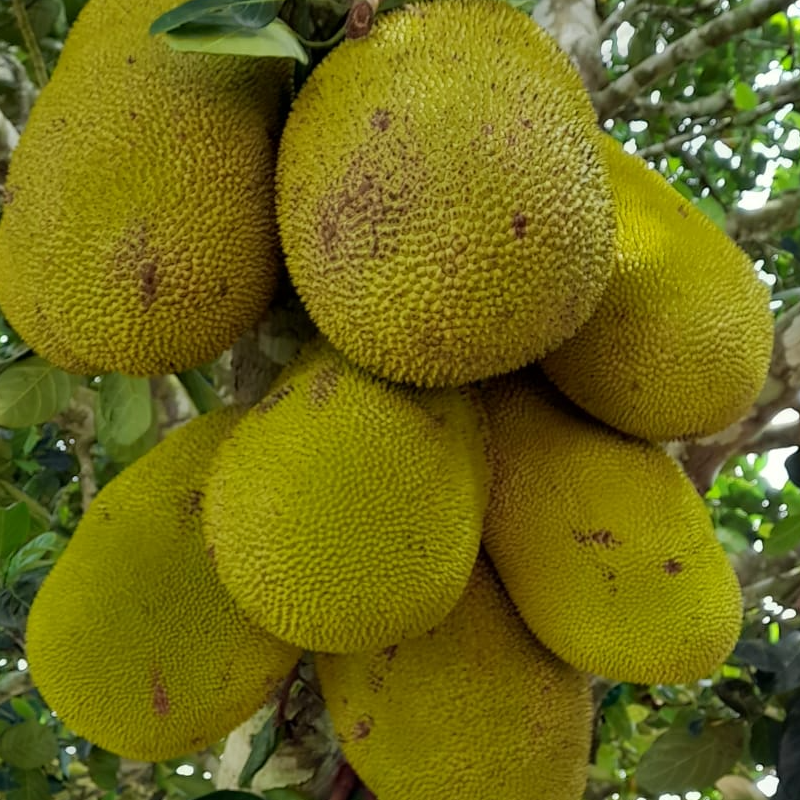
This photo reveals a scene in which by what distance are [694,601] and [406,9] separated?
0.51 metres

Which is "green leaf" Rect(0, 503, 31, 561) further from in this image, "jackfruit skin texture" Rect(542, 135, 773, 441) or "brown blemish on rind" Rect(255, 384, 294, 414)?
"jackfruit skin texture" Rect(542, 135, 773, 441)

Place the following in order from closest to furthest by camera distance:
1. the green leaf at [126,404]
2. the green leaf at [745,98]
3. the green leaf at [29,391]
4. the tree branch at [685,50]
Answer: the green leaf at [29,391] → the green leaf at [126,404] → the tree branch at [685,50] → the green leaf at [745,98]

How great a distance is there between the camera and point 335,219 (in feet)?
1.91

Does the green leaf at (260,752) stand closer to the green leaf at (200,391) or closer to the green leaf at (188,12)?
the green leaf at (200,391)

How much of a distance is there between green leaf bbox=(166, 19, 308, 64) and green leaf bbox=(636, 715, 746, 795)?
0.93m

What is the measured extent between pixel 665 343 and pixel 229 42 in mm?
408

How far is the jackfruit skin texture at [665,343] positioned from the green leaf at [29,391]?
46 cm

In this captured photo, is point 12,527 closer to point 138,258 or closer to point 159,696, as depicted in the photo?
point 159,696

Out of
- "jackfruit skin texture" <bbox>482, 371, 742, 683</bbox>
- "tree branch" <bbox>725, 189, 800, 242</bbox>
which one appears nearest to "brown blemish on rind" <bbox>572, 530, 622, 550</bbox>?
"jackfruit skin texture" <bbox>482, 371, 742, 683</bbox>

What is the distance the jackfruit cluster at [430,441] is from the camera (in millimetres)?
574

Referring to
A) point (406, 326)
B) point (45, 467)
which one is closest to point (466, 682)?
point (406, 326)

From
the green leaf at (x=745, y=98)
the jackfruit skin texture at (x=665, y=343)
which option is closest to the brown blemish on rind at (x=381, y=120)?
the jackfruit skin texture at (x=665, y=343)

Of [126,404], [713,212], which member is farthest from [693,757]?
[126,404]

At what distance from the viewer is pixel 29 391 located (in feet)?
2.69
